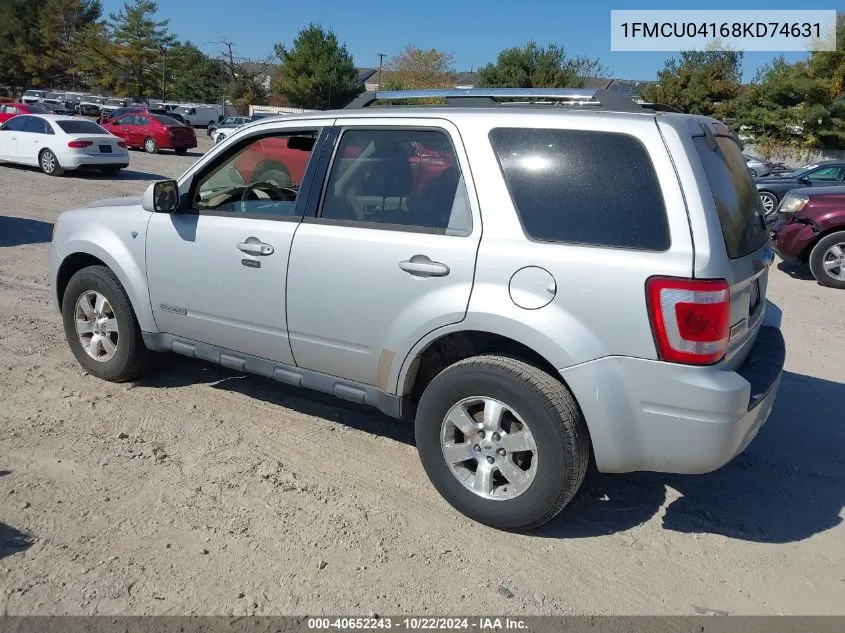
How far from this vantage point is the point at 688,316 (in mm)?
2994

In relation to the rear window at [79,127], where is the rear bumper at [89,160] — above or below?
below

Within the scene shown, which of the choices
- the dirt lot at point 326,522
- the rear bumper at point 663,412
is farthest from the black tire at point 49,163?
the rear bumper at point 663,412

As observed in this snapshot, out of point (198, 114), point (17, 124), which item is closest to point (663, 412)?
point (17, 124)

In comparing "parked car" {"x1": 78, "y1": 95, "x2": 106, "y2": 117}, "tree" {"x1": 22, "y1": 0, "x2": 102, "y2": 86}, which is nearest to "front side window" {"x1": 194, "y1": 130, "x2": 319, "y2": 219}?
"parked car" {"x1": 78, "y1": 95, "x2": 106, "y2": 117}

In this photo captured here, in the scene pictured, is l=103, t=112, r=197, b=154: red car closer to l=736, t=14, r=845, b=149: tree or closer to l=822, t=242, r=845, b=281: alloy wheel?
l=822, t=242, r=845, b=281: alloy wheel

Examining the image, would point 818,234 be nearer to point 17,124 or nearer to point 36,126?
point 36,126

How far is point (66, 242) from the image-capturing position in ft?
16.6

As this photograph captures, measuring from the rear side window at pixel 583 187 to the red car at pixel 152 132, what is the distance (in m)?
27.3

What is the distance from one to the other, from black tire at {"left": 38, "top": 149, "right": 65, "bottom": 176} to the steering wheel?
50.6 ft

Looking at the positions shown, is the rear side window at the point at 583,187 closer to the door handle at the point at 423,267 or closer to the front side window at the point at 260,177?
the door handle at the point at 423,267

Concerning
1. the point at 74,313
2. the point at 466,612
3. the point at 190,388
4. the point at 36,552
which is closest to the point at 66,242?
the point at 74,313

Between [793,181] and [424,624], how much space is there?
51.5 feet

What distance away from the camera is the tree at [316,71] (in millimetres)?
55188

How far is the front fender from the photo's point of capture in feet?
15.4
